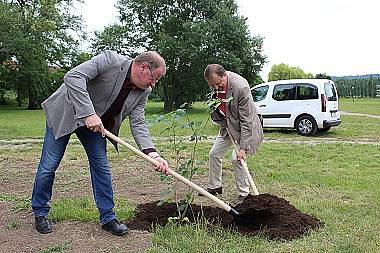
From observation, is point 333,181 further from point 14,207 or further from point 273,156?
point 14,207

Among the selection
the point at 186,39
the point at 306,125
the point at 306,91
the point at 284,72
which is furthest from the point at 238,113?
the point at 284,72

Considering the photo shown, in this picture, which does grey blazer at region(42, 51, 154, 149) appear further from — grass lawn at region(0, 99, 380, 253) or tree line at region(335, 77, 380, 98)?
tree line at region(335, 77, 380, 98)

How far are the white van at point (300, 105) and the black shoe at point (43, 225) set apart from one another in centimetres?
1157

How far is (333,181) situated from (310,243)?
3.25 metres

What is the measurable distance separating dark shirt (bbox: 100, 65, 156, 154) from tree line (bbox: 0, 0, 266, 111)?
2601 cm

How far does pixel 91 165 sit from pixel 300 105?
38.1 ft

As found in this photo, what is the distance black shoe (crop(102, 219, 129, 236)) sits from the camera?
15.0 feet

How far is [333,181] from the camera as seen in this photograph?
743 centimetres

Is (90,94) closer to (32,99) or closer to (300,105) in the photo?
(300,105)

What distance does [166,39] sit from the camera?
32.4 meters

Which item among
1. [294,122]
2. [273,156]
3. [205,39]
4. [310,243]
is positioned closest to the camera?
[310,243]

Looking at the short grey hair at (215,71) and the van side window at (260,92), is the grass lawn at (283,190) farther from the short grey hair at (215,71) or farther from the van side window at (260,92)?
the van side window at (260,92)

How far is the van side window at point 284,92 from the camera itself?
51.3 ft

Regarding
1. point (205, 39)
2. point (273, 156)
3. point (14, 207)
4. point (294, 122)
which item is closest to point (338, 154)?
point (273, 156)
